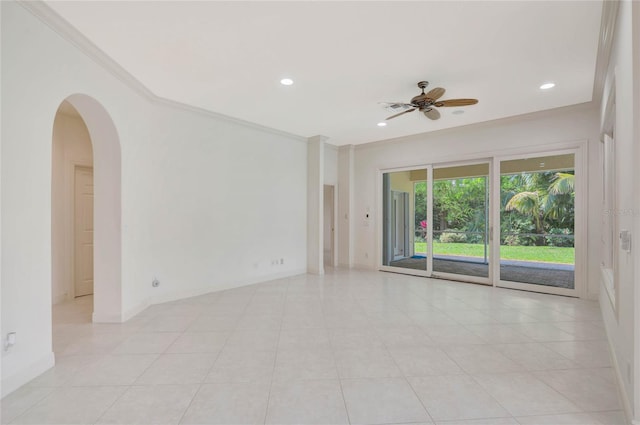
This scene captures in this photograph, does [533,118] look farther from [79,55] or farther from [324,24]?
[79,55]

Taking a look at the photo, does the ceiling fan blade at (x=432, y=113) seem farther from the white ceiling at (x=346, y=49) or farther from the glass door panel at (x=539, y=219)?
the glass door panel at (x=539, y=219)

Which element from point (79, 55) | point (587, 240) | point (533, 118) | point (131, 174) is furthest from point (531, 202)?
point (79, 55)

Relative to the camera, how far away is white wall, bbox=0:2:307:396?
7.35 ft

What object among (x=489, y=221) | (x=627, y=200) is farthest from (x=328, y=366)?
(x=489, y=221)

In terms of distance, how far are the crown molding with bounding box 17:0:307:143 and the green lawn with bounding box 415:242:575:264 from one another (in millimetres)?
4958

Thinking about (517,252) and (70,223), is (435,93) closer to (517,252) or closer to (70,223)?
(517,252)

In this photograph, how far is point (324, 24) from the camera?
2.66 meters

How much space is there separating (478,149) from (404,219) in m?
2.16

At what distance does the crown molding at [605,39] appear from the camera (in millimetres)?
2418

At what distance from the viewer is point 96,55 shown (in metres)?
3.10

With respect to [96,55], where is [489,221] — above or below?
below

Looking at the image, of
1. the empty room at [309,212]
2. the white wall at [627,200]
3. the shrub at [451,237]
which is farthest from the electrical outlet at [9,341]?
the shrub at [451,237]

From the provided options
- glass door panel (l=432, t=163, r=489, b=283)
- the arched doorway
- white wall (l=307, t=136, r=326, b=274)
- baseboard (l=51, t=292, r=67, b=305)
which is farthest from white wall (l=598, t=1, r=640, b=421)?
baseboard (l=51, t=292, r=67, b=305)

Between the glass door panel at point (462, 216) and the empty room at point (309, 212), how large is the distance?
45mm
